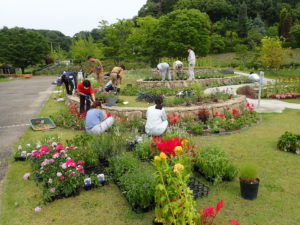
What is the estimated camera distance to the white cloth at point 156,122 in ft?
19.4

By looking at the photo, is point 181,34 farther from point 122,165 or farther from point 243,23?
point 243,23

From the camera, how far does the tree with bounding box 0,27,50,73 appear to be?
125ft

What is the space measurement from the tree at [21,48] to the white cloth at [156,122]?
3869 centimetres

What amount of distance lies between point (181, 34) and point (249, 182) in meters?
27.6

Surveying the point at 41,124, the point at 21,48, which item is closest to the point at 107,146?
the point at 41,124

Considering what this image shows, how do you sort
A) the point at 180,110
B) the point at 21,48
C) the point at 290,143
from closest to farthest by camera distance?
1. the point at 290,143
2. the point at 180,110
3. the point at 21,48

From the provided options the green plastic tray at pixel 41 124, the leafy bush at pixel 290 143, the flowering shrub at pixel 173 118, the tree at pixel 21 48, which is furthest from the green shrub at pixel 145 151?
the tree at pixel 21 48

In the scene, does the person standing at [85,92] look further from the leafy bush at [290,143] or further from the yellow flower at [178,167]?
the yellow flower at [178,167]

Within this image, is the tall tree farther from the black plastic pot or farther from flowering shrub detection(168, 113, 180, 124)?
the black plastic pot

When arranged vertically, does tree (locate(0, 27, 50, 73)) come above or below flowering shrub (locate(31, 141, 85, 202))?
above

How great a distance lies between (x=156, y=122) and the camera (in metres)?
5.96

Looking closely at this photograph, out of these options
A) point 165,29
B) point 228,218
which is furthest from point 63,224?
point 165,29

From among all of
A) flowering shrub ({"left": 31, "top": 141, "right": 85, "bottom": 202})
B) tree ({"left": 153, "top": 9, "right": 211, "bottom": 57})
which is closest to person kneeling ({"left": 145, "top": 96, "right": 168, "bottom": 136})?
flowering shrub ({"left": 31, "top": 141, "right": 85, "bottom": 202})

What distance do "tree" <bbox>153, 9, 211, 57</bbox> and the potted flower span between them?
26387 mm
